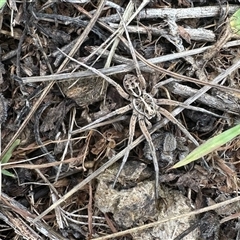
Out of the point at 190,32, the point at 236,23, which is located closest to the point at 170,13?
the point at 190,32

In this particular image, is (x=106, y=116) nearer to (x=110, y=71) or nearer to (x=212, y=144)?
(x=110, y=71)

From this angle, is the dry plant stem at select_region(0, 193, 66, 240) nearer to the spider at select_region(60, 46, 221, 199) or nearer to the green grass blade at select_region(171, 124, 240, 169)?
the spider at select_region(60, 46, 221, 199)

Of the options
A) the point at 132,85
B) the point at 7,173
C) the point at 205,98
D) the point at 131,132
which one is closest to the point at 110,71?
the point at 132,85

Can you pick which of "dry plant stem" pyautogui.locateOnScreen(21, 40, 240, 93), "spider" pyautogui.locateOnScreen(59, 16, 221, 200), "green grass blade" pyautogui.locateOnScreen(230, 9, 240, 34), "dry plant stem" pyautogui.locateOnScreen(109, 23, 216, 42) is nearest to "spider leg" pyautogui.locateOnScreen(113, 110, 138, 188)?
"spider" pyautogui.locateOnScreen(59, 16, 221, 200)

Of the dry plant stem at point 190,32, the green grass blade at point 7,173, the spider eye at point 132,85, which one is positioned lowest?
the green grass blade at point 7,173

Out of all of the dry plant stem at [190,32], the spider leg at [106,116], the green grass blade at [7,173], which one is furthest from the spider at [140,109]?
the green grass blade at [7,173]

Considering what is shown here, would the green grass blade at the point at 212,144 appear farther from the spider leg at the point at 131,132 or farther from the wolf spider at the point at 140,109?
the spider leg at the point at 131,132

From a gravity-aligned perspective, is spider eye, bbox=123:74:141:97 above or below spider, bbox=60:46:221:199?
above

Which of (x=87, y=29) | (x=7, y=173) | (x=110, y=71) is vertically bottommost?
(x=7, y=173)

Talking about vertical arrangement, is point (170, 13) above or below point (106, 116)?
above

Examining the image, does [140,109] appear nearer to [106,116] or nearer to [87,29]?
[106,116]
